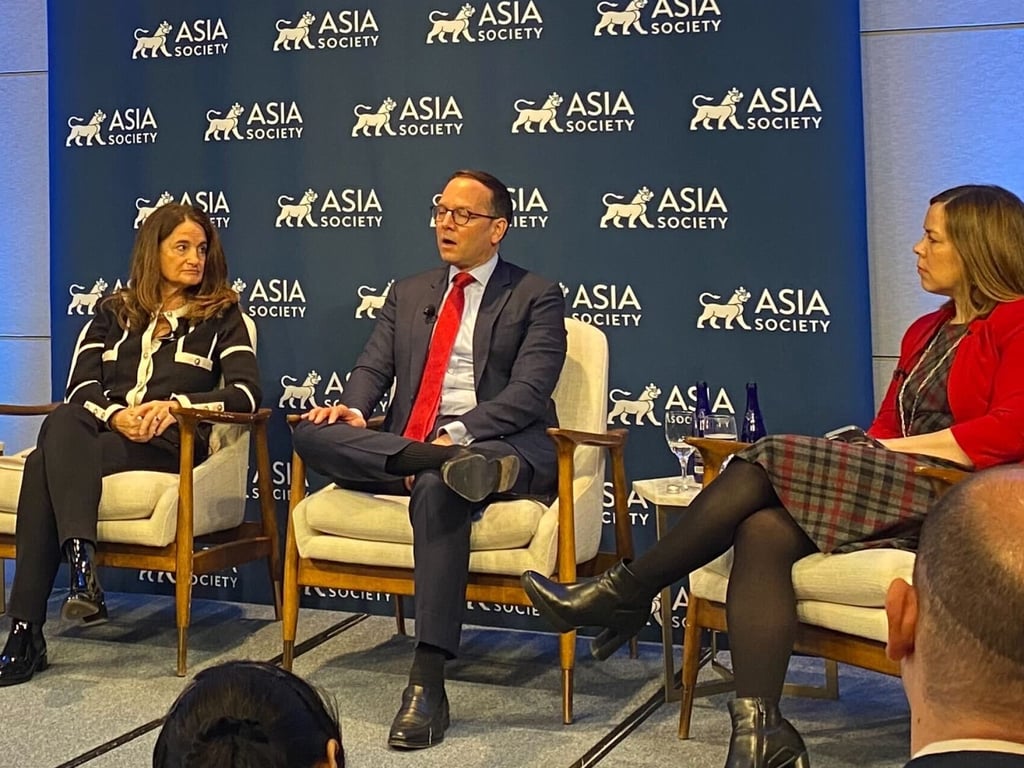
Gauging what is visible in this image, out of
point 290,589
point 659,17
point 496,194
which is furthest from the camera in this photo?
point 659,17

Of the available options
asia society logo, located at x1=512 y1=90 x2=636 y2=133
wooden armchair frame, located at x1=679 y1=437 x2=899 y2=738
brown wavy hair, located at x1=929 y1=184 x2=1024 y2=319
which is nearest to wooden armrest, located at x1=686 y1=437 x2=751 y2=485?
wooden armchair frame, located at x1=679 y1=437 x2=899 y2=738

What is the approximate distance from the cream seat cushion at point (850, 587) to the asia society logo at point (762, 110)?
1497mm

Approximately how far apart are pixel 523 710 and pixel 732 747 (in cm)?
79

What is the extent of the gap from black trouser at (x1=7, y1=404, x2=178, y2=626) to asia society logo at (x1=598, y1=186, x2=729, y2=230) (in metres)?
1.60

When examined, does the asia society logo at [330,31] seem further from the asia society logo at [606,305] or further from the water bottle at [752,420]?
the water bottle at [752,420]

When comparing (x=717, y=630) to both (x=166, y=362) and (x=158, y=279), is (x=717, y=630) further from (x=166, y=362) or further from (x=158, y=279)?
(x=158, y=279)

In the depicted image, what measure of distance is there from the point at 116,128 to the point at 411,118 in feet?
3.48

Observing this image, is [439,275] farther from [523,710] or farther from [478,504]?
[523,710]

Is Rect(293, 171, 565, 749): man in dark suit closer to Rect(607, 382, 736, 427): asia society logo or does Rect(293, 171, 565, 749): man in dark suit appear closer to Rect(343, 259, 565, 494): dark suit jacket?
Rect(343, 259, 565, 494): dark suit jacket

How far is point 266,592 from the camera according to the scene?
172 inches

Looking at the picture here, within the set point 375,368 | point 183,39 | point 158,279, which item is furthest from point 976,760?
point 183,39

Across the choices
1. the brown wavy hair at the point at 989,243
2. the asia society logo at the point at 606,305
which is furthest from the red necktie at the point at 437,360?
the brown wavy hair at the point at 989,243

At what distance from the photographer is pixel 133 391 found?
12.7 ft

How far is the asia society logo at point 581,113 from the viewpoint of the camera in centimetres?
390
